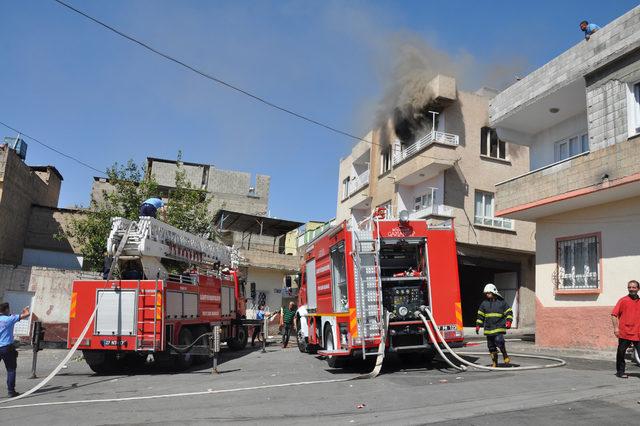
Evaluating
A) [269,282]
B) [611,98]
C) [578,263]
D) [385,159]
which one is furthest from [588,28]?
[269,282]

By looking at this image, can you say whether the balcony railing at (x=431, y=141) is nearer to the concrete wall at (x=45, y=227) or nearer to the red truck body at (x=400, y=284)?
the red truck body at (x=400, y=284)

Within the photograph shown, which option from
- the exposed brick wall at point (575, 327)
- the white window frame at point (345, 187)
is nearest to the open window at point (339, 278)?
the exposed brick wall at point (575, 327)

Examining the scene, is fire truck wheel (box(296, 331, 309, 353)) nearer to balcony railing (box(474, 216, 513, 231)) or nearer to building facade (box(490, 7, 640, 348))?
building facade (box(490, 7, 640, 348))

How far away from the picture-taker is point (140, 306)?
10.8 metres

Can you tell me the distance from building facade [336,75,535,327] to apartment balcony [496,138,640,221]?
823 cm

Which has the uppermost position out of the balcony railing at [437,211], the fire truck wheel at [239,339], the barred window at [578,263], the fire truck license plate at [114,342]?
the balcony railing at [437,211]

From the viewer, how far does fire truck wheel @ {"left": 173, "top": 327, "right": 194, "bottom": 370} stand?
11680 millimetres

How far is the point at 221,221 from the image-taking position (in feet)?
102

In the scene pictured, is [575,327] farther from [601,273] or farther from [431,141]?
[431,141]

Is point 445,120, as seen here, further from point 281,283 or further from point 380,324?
point 380,324

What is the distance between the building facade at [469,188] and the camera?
24.2 metres

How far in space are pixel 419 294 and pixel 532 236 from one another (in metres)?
16.7

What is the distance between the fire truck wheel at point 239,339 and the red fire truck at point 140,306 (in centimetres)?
385

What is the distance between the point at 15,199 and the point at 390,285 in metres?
23.0
